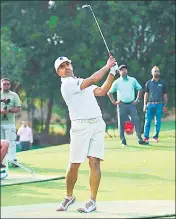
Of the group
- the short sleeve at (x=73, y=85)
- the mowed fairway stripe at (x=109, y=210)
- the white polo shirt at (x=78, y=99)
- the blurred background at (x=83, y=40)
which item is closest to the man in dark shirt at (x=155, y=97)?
the mowed fairway stripe at (x=109, y=210)

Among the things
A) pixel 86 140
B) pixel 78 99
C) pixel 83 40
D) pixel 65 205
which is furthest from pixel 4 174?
pixel 83 40

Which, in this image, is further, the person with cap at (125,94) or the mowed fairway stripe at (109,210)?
the person with cap at (125,94)

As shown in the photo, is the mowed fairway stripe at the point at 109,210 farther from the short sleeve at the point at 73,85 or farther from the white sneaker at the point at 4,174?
the white sneaker at the point at 4,174

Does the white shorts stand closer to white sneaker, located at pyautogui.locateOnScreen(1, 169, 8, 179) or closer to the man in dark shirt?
white sneaker, located at pyautogui.locateOnScreen(1, 169, 8, 179)

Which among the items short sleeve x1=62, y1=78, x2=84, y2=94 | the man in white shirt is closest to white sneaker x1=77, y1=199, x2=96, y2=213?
short sleeve x1=62, y1=78, x2=84, y2=94

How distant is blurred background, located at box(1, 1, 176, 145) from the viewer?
149 feet

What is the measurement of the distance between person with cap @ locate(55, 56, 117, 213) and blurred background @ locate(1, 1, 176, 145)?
113 ft

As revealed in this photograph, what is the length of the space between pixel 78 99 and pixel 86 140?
52 centimetres

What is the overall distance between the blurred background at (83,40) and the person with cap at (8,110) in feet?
93.1

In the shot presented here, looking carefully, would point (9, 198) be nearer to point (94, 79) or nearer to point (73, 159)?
point (73, 159)

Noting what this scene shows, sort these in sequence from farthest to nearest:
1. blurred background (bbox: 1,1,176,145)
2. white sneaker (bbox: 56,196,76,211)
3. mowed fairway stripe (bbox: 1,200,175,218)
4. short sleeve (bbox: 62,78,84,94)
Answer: blurred background (bbox: 1,1,176,145), white sneaker (bbox: 56,196,76,211), mowed fairway stripe (bbox: 1,200,175,218), short sleeve (bbox: 62,78,84,94)

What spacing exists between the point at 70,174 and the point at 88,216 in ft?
2.33

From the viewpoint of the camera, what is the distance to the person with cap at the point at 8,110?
15662 mm

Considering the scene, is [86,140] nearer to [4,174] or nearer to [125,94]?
[4,174]
